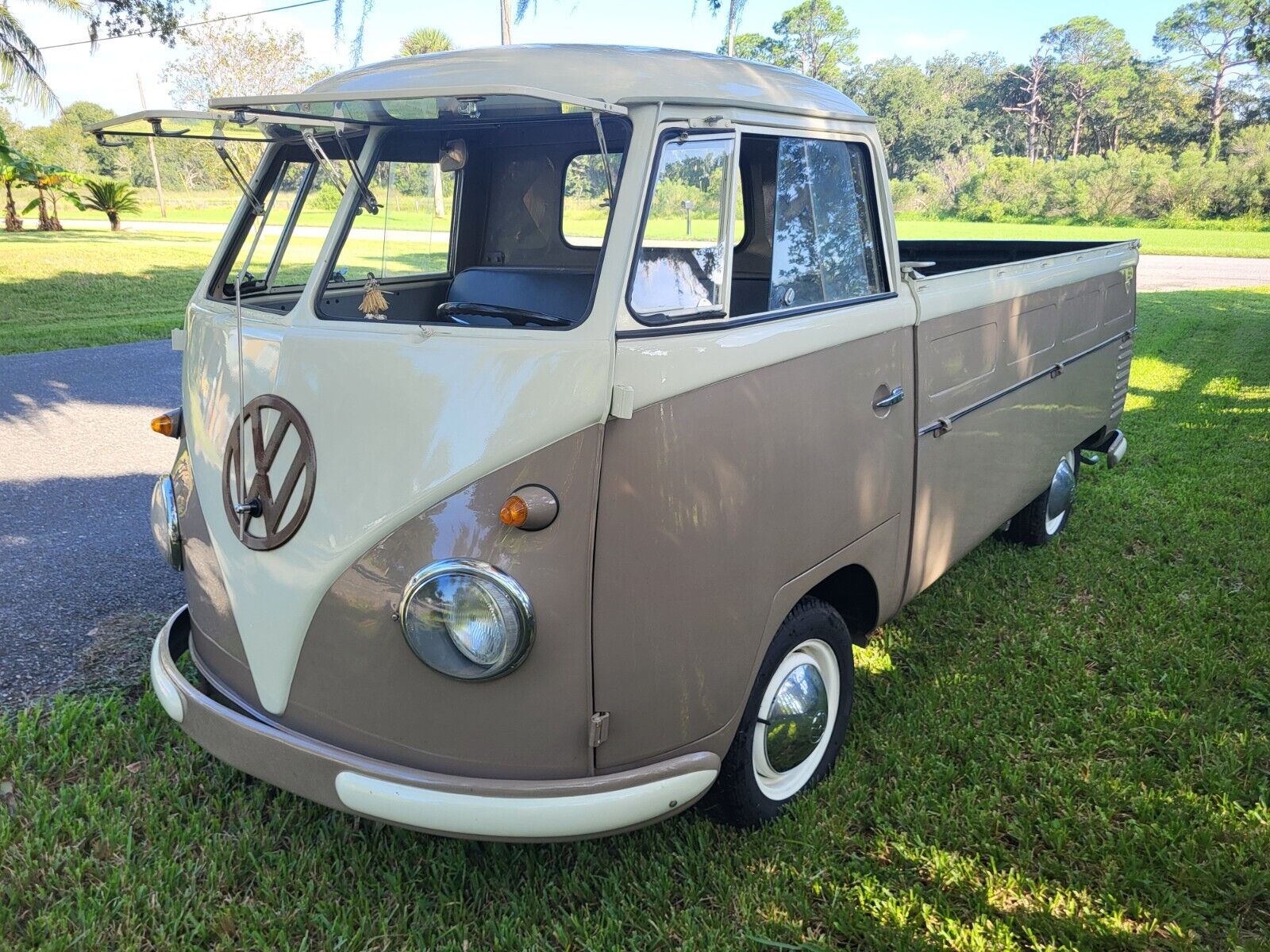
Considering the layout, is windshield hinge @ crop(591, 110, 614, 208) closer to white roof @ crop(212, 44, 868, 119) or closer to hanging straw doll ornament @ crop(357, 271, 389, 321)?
white roof @ crop(212, 44, 868, 119)

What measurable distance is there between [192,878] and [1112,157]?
47541mm

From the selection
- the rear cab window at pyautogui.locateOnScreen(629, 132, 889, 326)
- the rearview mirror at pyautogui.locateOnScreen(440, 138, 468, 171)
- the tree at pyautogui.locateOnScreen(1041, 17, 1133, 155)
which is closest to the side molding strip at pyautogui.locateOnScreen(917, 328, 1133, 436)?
the rear cab window at pyautogui.locateOnScreen(629, 132, 889, 326)

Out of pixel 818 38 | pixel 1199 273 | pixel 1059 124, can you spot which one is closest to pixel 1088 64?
pixel 1059 124

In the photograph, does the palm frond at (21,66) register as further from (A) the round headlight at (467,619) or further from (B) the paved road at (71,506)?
(A) the round headlight at (467,619)

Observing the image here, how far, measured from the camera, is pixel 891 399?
9.81 ft

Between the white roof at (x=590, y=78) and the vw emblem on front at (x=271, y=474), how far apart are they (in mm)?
746

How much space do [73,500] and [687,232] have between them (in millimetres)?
4593

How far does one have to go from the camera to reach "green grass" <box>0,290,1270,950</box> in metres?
2.39

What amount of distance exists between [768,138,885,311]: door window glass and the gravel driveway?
9.78 feet

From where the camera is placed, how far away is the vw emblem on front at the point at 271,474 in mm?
2340

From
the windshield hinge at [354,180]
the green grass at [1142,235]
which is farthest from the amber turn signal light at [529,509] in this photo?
the green grass at [1142,235]

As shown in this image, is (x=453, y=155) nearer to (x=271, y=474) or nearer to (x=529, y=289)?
(x=529, y=289)

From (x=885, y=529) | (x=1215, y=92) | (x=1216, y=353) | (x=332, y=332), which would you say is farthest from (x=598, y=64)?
(x=1215, y=92)

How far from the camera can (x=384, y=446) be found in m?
2.24
